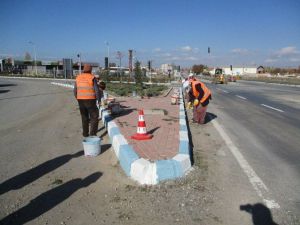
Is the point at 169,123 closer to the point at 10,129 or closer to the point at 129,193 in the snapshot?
the point at 10,129

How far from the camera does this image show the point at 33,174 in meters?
5.89

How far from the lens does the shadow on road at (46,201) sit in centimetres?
422

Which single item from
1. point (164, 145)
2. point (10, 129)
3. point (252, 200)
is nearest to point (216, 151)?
point (164, 145)

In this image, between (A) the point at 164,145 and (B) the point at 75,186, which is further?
(A) the point at 164,145

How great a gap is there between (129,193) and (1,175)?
91.8 inches

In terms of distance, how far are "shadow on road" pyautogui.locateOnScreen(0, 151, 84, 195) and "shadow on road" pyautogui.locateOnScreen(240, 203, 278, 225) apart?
3.30 meters

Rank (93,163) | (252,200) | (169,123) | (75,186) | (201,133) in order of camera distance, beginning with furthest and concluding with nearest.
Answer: (169,123), (201,133), (93,163), (75,186), (252,200)

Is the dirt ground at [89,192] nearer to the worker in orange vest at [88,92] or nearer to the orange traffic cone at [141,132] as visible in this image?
the orange traffic cone at [141,132]

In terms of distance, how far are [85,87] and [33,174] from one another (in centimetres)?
300

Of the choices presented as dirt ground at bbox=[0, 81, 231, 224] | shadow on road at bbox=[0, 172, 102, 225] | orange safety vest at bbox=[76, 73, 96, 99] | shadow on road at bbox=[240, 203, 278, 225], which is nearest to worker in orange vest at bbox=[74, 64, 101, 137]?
orange safety vest at bbox=[76, 73, 96, 99]

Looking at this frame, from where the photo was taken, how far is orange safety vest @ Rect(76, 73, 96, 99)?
27.4 ft

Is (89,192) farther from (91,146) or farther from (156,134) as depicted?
(156,134)

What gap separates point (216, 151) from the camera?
7586mm

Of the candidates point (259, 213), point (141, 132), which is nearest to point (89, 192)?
→ point (259, 213)
